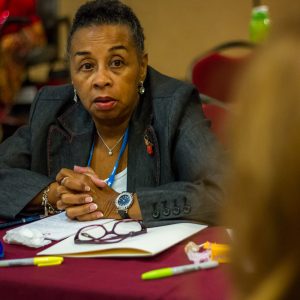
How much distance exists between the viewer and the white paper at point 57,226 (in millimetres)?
1603

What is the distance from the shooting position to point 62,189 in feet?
6.20

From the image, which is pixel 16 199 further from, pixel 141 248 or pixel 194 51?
pixel 194 51

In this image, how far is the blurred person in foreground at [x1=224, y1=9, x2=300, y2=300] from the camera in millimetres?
434

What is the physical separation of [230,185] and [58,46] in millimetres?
A: 5833

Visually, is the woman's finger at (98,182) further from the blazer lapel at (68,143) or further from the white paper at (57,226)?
the blazer lapel at (68,143)

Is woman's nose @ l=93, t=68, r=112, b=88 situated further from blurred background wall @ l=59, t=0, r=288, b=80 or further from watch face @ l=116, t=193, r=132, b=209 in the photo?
blurred background wall @ l=59, t=0, r=288, b=80

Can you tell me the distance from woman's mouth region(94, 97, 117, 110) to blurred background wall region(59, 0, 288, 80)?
360 centimetres

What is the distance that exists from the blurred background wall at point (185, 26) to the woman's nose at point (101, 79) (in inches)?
141

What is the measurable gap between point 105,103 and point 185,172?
13.6 inches

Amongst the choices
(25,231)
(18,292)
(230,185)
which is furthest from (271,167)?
(25,231)

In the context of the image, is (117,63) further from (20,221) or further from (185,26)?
(185,26)

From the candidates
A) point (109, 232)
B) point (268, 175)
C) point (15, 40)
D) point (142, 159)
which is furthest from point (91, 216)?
point (15, 40)

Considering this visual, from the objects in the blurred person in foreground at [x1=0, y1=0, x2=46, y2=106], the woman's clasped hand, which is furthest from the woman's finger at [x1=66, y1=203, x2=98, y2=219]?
the blurred person in foreground at [x1=0, y1=0, x2=46, y2=106]

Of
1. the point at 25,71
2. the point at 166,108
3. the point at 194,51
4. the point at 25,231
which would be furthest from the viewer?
the point at 194,51
